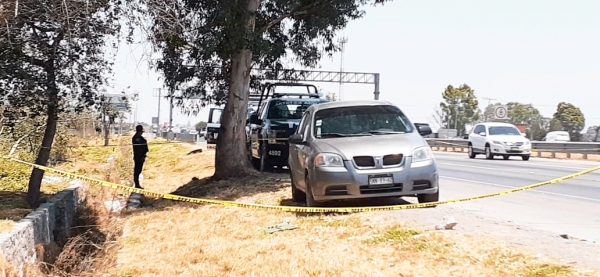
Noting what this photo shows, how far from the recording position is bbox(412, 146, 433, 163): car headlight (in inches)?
348

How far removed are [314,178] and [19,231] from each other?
381 cm

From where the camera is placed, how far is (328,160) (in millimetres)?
8852

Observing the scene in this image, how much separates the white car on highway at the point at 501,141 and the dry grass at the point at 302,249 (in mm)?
18440

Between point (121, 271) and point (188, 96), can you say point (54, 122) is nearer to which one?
point (121, 271)

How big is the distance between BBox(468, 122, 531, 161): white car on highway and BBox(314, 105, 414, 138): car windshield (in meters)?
18.1

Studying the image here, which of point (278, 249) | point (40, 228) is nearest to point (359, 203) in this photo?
point (278, 249)

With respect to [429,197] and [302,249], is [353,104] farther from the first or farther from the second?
[302,249]

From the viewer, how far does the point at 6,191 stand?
1149cm

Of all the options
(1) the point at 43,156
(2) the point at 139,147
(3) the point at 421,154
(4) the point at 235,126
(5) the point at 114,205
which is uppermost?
(4) the point at 235,126

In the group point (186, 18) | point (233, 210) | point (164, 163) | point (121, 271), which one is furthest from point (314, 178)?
point (164, 163)

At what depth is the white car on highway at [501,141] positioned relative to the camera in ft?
88.8

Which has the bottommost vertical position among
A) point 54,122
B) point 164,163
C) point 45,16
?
point 164,163

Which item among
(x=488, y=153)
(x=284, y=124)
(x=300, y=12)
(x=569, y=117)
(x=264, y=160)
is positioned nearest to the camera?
(x=300, y=12)

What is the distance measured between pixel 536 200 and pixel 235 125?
23.2 feet
